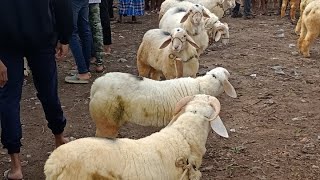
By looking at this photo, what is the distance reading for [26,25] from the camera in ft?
12.7

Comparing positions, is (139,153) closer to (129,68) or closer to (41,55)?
(41,55)

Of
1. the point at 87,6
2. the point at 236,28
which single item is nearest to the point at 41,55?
the point at 87,6

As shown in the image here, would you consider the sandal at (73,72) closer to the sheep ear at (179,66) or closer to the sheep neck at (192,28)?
the sheep neck at (192,28)

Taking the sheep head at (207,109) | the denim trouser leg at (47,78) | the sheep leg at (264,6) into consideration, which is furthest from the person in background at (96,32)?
the sheep leg at (264,6)

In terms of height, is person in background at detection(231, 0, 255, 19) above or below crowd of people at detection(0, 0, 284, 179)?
below

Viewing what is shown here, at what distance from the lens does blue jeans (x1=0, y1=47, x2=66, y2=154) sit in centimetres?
396

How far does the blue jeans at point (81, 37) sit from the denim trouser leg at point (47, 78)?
2.31 metres

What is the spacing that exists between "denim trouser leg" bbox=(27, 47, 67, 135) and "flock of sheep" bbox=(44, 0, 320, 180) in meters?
0.47

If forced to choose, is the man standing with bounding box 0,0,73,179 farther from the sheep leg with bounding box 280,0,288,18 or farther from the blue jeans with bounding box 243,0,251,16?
the sheep leg with bounding box 280,0,288,18

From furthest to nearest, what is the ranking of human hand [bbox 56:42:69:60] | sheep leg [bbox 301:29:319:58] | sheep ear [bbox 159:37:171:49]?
sheep leg [bbox 301:29:319:58] → sheep ear [bbox 159:37:171:49] → human hand [bbox 56:42:69:60]

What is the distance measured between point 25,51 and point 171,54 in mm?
2319

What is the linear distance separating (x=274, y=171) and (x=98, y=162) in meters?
1.96

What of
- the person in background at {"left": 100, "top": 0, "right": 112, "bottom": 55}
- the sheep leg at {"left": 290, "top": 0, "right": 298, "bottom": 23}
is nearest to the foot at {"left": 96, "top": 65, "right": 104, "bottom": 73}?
the person in background at {"left": 100, "top": 0, "right": 112, "bottom": 55}

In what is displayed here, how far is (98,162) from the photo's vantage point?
311cm
